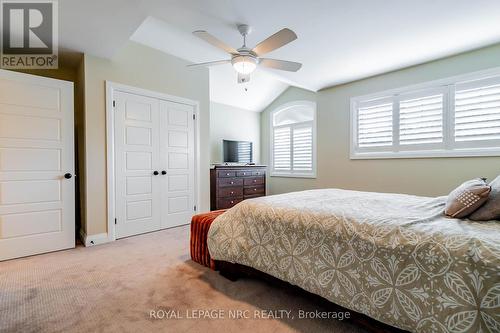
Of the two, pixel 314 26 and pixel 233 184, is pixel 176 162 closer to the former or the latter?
pixel 233 184

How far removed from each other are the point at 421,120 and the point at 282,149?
295cm

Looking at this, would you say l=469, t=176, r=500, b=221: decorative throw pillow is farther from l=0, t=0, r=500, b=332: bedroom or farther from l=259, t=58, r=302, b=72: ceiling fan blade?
l=259, t=58, r=302, b=72: ceiling fan blade

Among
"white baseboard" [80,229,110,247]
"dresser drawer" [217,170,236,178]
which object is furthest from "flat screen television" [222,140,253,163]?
"white baseboard" [80,229,110,247]

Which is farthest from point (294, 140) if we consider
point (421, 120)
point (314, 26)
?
point (314, 26)

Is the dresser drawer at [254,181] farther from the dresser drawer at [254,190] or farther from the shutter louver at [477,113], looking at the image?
the shutter louver at [477,113]

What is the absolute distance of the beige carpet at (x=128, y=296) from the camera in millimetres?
1490

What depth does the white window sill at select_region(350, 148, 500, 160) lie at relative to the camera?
3.05 meters

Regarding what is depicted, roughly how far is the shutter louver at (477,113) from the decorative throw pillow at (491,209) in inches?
95.2

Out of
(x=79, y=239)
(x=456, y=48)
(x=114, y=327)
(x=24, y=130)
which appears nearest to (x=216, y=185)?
(x=79, y=239)

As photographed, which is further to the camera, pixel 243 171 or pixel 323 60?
pixel 243 171

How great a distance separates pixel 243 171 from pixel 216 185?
0.76 metres

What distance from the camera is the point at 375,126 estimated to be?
407 centimetres

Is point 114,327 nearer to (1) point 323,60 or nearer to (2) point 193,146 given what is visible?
(2) point 193,146

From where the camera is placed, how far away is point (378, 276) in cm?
121
